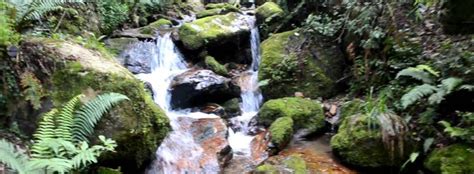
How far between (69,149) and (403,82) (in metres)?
4.58

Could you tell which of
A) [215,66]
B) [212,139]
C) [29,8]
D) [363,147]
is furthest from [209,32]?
[363,147]

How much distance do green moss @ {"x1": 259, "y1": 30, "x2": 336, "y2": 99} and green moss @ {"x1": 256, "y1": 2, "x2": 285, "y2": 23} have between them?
65.1 inches

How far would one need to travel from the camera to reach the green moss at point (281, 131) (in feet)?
18.5

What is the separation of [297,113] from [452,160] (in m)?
2.49

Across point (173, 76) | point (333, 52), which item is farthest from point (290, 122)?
point (173, 76)

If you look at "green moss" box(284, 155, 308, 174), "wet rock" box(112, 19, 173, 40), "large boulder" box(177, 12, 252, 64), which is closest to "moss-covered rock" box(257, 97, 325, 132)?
"green moss" box(284, 155, 308, 174)

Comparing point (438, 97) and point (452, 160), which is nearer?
point (452, 160)

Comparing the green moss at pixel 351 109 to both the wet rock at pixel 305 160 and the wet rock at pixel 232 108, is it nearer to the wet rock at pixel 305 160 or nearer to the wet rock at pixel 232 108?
the wet rock at pixel 305 160

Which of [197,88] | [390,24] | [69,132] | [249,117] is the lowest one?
[249,117]

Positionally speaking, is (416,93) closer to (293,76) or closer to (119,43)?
(293,76)

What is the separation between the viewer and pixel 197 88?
24.1 ft

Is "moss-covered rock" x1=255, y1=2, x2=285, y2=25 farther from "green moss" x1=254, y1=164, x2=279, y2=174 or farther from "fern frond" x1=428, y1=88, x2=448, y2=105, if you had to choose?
"green moss" x1=254, y1=164, x2=279, y2=174

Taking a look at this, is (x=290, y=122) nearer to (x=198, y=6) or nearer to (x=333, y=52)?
(x=333, y=52)

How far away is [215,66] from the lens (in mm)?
8375
